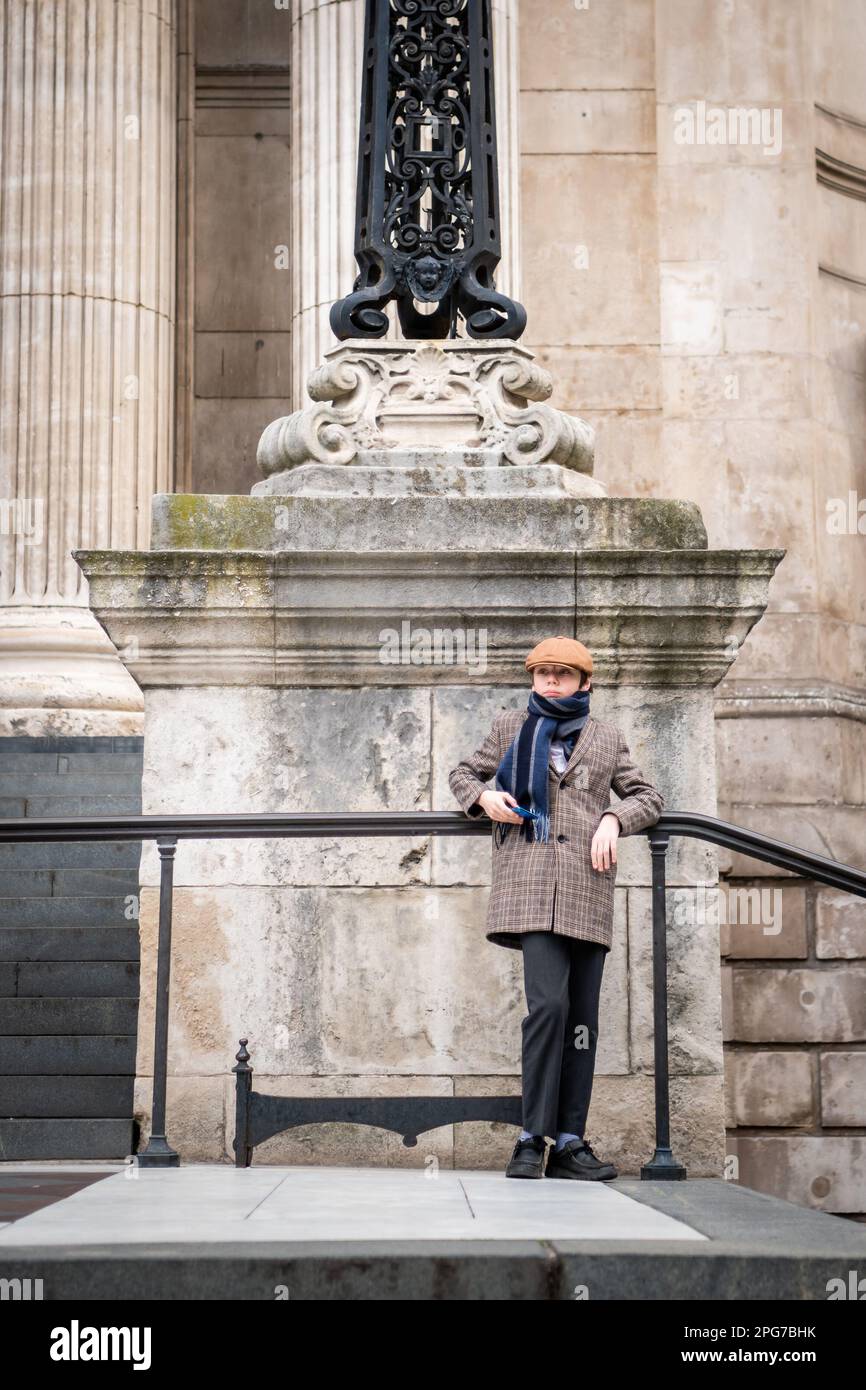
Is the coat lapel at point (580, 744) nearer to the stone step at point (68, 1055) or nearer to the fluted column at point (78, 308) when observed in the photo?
the stone step at point (68, 1055)

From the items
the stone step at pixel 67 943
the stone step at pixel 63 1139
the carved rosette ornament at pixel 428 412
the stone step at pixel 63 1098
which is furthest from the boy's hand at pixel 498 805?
the stone step at pixel 67 943

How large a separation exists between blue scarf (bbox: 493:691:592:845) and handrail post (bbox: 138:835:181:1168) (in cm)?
108

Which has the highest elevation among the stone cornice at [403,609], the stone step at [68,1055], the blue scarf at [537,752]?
A: the stone cornice at [403,609]

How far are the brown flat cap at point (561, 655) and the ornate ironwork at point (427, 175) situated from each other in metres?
1.67

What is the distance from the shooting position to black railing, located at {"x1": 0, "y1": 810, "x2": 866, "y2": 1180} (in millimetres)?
6410

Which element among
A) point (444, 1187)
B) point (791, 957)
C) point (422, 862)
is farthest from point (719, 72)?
point (444, 1187)

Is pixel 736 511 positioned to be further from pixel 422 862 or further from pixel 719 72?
pixel 422 862

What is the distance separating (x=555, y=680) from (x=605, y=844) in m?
0.59

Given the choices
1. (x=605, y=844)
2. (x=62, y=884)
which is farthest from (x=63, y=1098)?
(x=605, y=844)

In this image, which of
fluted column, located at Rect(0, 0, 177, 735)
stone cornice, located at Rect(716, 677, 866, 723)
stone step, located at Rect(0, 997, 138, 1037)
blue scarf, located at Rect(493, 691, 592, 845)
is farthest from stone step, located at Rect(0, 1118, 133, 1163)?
stone cornice, located at Rect(716, 677, 866, 723)

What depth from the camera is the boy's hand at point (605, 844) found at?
632cm

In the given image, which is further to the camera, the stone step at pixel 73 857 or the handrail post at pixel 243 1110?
the stone step at pixel 73 857

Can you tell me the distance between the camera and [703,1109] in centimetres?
687

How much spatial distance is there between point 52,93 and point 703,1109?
11005 mm
